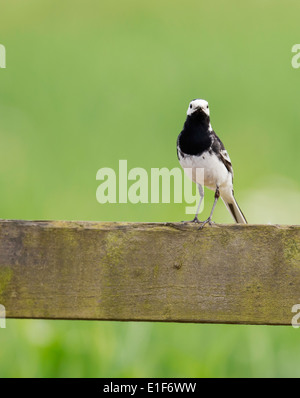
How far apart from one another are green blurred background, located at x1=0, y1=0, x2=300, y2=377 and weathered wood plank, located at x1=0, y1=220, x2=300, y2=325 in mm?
1195

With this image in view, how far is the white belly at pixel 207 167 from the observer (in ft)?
9.34

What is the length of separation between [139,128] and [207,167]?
3.25 metres

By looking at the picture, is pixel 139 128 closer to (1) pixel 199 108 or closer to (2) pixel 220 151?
(2) pixel 220 151

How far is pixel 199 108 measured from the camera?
2721 millimetres

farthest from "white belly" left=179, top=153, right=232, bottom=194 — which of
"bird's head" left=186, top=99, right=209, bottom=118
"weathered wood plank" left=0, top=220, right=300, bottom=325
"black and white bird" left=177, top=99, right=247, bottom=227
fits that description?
"weathered wood plank" left=0, top=220, right=300, bottom=325

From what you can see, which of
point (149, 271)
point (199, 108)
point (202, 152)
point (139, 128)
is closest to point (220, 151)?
point (202, 152)

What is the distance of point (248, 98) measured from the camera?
6.71 metres

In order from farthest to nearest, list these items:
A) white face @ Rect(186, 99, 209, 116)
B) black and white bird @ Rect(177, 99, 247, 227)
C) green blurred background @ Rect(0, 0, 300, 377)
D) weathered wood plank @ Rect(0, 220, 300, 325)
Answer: green blurred background @ Rect(0, 0, 300, 377), black and white bird @ Rect(177, 99, 247, 227), white face @ Rect(186, 99, 209, 116), weathered wood plank @ Rect(0, 220, 300, 325)

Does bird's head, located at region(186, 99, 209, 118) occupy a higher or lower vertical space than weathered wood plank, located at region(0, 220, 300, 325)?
higher

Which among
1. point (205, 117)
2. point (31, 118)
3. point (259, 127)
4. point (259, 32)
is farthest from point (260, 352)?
point (259, 32)

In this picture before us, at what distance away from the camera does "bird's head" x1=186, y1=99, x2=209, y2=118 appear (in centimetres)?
269

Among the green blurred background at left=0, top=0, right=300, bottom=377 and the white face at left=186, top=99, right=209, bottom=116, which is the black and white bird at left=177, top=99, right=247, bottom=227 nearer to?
the white face at left=186, top=99, right=209, bottom=116
